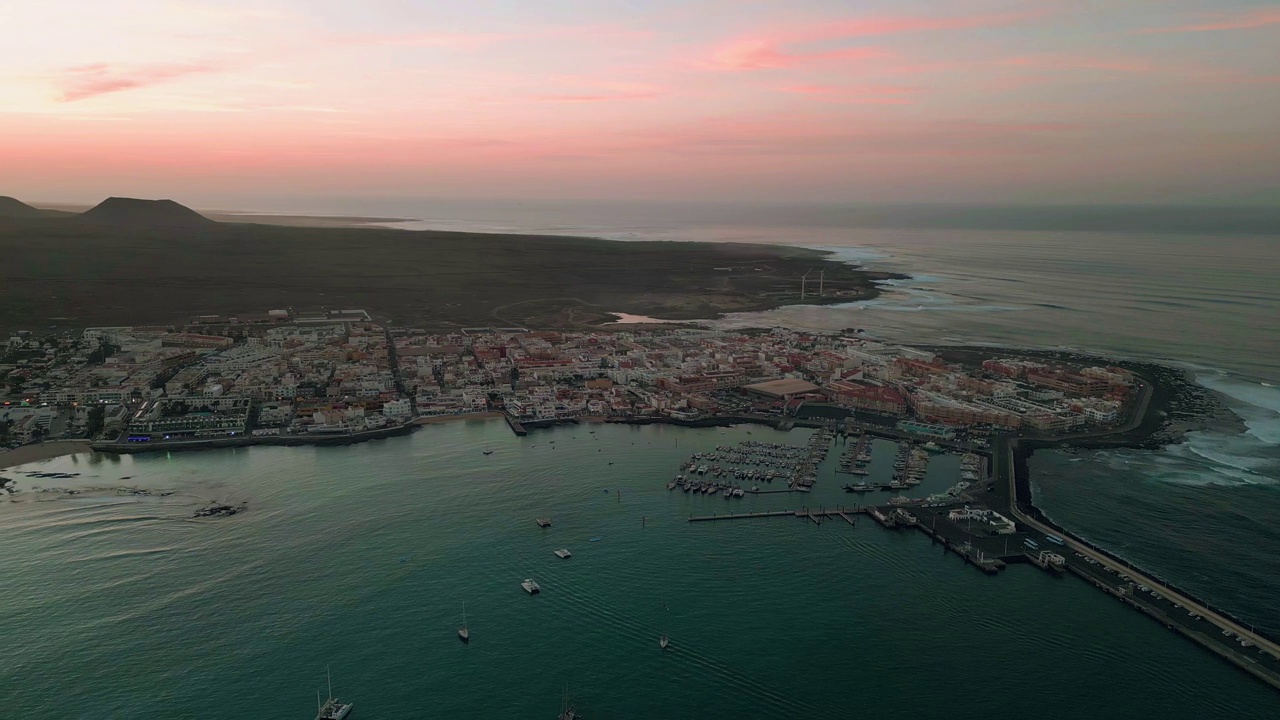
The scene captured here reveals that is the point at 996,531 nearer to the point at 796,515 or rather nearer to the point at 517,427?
the point at 796,515

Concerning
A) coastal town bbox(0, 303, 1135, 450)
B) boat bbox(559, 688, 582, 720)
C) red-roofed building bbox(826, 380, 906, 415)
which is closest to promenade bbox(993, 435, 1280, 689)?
coastal town bbox(0, 303, 1135, 450)

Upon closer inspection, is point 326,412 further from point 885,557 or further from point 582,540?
point 885,557

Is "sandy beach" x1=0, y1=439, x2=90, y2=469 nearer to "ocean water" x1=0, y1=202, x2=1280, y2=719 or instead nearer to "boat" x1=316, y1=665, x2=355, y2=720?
"ocean water" x1=0, y1=202, x2=1280, y2=719

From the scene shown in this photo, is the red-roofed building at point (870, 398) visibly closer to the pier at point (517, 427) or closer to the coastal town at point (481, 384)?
the coastal town at point (481, 384)

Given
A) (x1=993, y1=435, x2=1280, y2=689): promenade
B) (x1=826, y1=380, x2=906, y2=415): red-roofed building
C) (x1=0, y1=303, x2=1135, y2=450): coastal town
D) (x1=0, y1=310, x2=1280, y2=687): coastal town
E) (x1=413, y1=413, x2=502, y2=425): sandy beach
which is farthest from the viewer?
(x1=826, y1=380, x2=906, y2=415): red-roofed building

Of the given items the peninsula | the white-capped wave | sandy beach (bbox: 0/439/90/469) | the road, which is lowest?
the road

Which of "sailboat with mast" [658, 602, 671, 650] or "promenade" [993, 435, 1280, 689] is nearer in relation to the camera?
"promenade" [993, 435, 1280, 689]

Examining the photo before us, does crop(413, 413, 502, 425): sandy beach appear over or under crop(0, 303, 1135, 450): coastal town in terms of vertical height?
under
